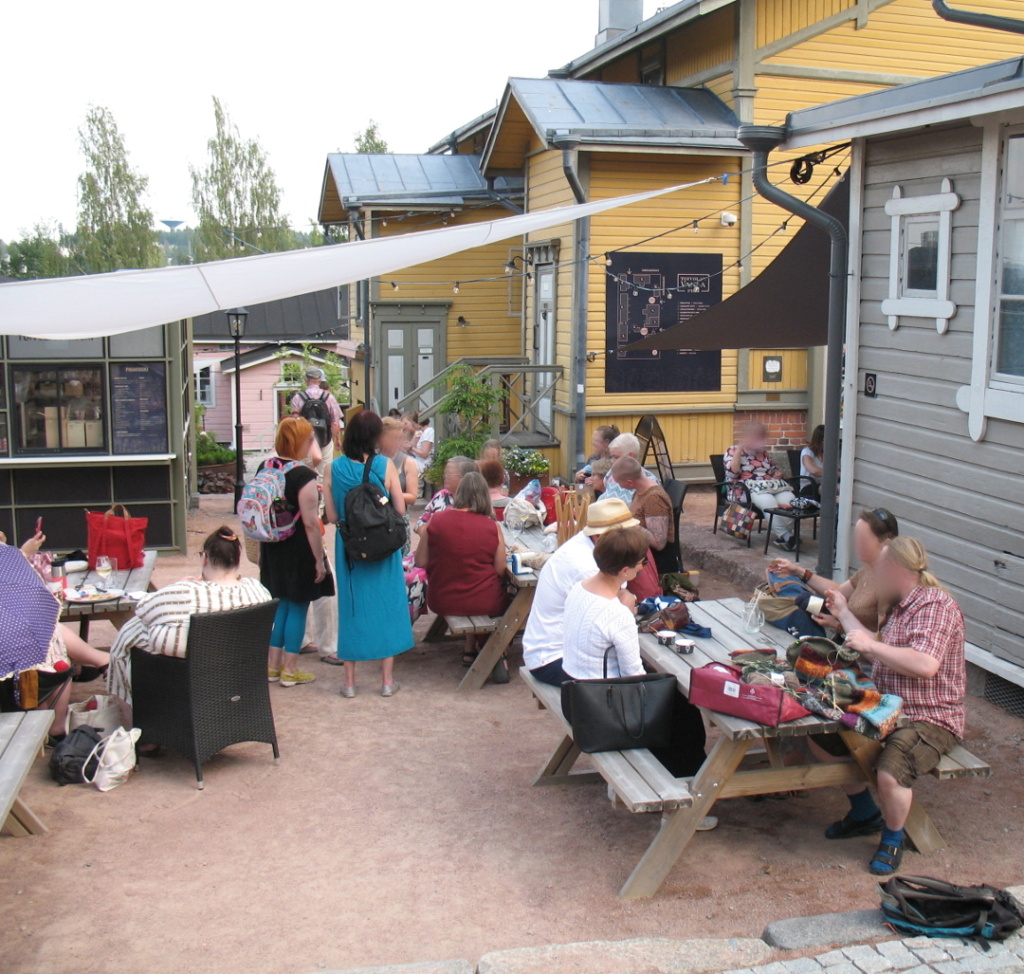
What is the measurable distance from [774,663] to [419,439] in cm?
770

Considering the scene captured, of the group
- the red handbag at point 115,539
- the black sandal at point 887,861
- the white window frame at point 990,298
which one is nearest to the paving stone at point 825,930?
the black sandal at point 887,861

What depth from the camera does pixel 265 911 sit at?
158 inches

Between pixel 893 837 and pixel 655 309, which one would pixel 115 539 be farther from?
pixel 655 309

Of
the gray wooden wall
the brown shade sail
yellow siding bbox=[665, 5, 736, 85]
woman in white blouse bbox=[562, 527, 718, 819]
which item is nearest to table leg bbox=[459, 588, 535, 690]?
woman in white blouse bbox=[562, 527, 718, 819]

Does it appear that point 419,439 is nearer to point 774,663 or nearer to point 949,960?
point 774,663

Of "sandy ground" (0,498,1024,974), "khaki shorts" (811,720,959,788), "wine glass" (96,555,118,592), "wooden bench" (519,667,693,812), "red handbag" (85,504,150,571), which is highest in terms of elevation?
"red handbag" (85,504,150,571)

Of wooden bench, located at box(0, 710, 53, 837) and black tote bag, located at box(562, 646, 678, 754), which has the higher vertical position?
black tote bag, located at box(562, 646, 678, 754)

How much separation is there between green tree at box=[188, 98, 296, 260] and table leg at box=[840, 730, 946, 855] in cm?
4708

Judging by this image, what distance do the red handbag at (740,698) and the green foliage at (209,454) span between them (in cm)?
1321

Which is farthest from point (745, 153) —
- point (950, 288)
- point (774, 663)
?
point (774, 663)

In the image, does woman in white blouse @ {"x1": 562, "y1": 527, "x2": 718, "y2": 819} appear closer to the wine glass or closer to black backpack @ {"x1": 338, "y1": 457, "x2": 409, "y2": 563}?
black backpack @ {"x1": 338, "y1": 457, "x2": 409, "y2": 563}

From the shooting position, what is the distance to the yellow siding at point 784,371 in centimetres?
1316

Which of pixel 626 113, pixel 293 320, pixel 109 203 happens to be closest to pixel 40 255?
pixel 109 203

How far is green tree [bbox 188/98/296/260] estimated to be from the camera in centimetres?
4831
